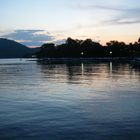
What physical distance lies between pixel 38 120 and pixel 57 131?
2313 mm

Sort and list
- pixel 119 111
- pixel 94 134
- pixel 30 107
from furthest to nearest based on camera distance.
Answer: pixel 30 107, pixel 119 111, pixel 94 134

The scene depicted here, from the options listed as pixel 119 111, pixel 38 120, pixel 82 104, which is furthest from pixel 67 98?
pixel 38 120

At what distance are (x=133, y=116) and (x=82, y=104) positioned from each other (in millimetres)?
4833

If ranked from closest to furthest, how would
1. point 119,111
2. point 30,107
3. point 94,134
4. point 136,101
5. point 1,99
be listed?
point 94,134 < point 119,111 < point 30,107 < point 136,101 < point 1,99

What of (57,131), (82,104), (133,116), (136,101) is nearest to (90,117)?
(133,116)

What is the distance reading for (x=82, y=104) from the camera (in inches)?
808

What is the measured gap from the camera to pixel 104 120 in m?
15.4

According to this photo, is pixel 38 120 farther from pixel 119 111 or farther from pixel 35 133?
pixel 119 111

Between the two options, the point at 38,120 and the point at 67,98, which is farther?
the point at 67,98

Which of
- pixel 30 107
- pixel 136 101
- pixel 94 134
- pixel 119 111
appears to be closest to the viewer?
pixel 94 134

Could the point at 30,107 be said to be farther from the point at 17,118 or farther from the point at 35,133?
the point at 35,133

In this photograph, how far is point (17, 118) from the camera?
1620 centimetres

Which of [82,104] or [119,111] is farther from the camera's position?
[82,104]

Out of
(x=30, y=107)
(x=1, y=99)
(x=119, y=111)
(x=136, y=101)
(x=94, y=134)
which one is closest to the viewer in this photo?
(x=94, y=134)
